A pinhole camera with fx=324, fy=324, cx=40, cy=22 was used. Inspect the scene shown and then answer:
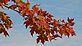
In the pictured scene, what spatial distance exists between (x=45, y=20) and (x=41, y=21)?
0.33 m

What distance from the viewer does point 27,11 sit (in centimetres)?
1263

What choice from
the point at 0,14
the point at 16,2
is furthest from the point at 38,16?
the point at 0,14

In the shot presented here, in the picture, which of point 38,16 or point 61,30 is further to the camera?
point 61,30

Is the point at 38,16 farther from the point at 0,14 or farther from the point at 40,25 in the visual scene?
the point at 0,14

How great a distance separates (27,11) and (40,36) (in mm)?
1265

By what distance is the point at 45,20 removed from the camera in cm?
1290

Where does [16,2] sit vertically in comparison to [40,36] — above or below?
above

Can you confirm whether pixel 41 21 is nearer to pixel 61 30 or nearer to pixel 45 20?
pixel 45 20

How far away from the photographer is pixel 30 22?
1256 centimetres

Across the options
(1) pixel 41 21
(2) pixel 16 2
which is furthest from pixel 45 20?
(2) pixel 16 2

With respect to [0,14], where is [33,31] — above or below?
below

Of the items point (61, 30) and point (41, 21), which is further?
point (61, 30)

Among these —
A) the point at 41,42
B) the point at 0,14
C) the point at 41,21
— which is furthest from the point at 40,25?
the point at 0,14

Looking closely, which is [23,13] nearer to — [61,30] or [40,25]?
[40,25]
